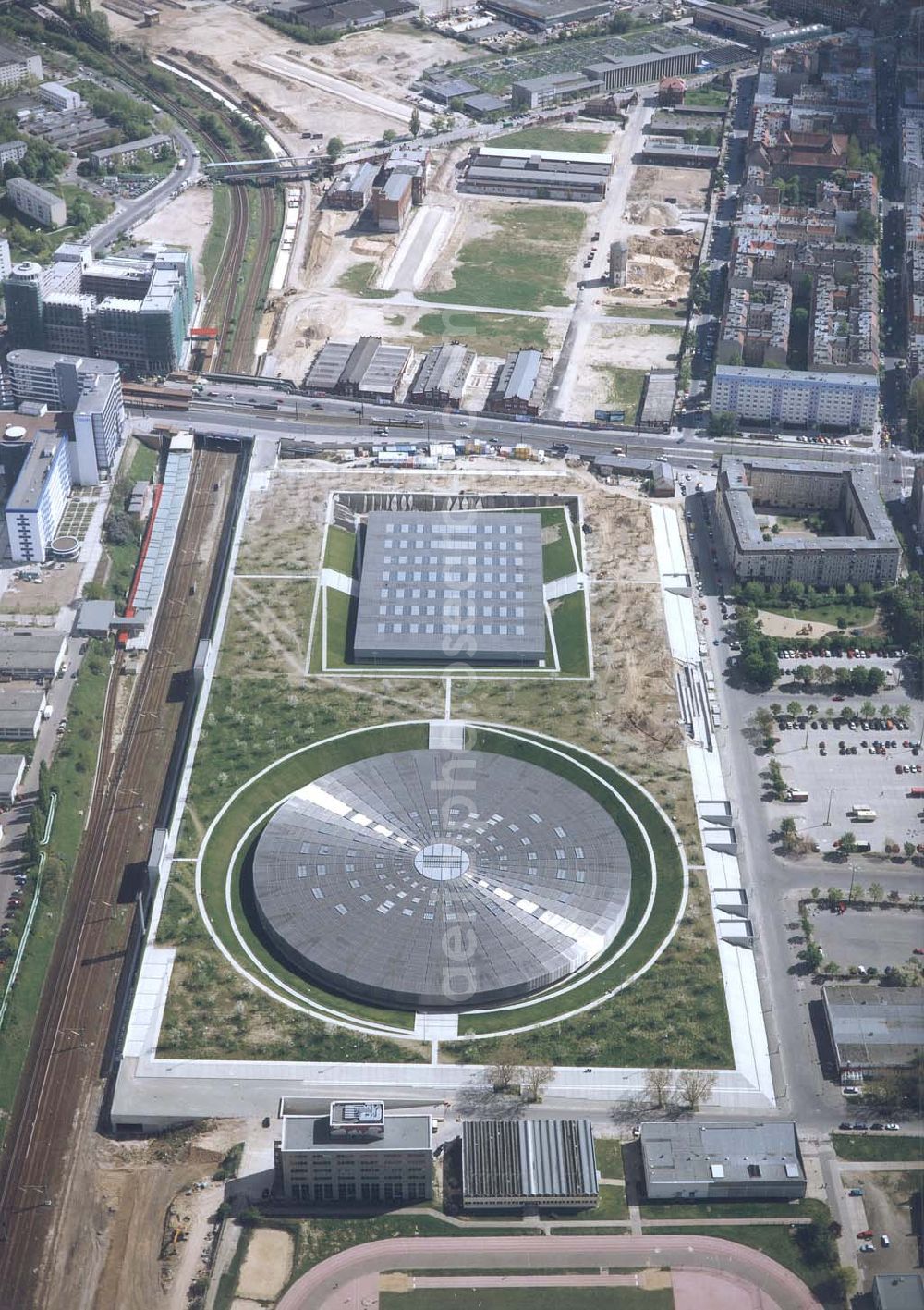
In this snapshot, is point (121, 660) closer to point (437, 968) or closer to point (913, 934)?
point (437, 968)

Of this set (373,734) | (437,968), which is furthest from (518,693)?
(437,968)

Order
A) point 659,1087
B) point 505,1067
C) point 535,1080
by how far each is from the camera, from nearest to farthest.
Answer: point 659,1087 < point 535,1080 < point 505,1067

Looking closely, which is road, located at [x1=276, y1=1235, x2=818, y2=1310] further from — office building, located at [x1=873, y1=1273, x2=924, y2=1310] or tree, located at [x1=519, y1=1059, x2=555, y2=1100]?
tree, located at [x1=519, y1=1059, x2=555, y2=1100]

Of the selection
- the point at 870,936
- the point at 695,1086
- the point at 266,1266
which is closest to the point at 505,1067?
the point at 695,1086

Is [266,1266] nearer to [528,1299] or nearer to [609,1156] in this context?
Result: [528,1299]

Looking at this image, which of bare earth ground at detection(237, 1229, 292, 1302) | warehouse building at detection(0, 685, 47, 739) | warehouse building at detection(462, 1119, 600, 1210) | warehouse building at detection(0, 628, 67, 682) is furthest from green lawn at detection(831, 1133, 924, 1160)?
warehouse building at detection(0, 628, 67, 682)
